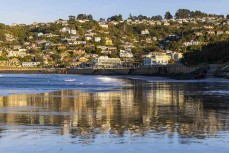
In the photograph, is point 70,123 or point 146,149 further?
point 70,123

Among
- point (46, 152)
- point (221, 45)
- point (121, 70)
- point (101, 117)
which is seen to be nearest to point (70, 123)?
point (101, 117)

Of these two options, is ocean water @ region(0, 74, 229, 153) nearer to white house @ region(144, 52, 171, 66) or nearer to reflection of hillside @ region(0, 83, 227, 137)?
reflection of hillside @ region(0, 83, 227, 137)

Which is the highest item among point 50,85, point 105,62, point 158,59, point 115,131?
point 158,59

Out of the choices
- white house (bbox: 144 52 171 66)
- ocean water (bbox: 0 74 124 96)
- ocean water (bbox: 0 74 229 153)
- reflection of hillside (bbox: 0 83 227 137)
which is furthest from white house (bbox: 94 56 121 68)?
ocean water (bbox: 0 74 229 153)

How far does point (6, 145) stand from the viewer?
11703mm

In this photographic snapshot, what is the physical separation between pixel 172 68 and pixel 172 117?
3868 inches

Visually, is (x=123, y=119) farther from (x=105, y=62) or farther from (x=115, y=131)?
(x=105, y=62)

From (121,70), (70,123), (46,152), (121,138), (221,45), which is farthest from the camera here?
(121,70)

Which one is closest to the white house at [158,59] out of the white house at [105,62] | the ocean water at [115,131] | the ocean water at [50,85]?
the white house at [105,62]

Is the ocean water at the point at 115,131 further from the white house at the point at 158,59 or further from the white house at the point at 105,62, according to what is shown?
the white house at the point at 105,62

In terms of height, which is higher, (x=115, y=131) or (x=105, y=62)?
(x=105, y=62)

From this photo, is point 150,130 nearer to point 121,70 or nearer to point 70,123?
point 70,123

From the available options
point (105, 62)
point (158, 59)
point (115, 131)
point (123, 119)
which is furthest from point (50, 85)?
point (105, 62)

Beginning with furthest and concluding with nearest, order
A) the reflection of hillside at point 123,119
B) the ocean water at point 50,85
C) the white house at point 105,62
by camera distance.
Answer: the white house at point 105,62
the ocean water at point 50,85
the reflection of hillside at point 123,119
